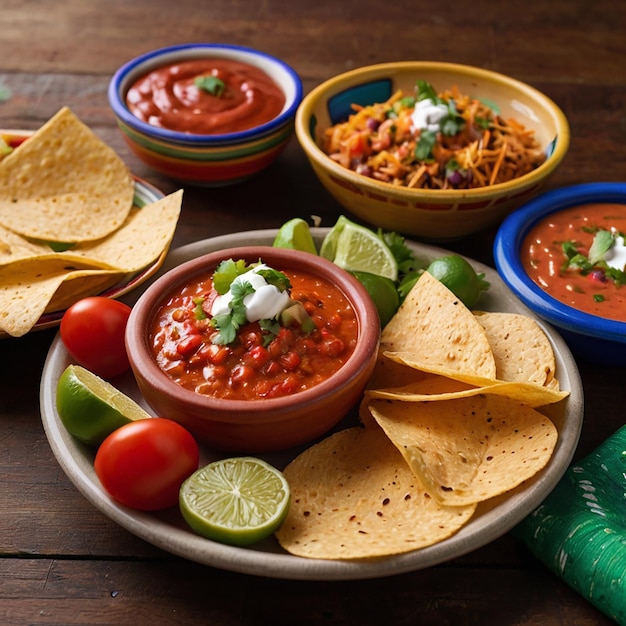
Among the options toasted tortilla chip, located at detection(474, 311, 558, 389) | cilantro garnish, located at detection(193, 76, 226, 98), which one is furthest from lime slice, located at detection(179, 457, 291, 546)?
cilantro garnish, located at detection(193, 76, 226, 98)

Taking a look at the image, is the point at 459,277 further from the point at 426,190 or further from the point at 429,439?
the point at 429,439

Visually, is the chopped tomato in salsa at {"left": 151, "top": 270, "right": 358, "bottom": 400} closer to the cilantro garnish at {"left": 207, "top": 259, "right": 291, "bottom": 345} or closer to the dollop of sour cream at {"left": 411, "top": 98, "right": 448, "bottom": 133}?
the cilantro garnish at {"left": 207, "top": 259, "right": 291, "bottom": 345}

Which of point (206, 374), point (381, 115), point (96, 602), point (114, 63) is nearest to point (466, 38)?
point (381, 115)

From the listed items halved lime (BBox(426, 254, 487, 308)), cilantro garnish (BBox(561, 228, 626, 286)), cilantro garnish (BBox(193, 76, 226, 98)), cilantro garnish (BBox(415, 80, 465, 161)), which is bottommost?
halved lime (BBox(426, 254, 487, 308))

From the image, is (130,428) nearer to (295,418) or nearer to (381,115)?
(295,418)

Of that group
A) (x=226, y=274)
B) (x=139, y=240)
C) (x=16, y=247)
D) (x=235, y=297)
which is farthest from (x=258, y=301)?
(x=16, y=247)

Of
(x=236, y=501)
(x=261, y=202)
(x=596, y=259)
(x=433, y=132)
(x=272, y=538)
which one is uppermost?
(x=433, y=132)
